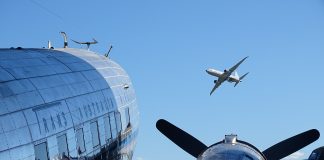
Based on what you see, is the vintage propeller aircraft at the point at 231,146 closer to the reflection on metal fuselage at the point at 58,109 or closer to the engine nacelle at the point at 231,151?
the engine nacelle at the point at 231,151

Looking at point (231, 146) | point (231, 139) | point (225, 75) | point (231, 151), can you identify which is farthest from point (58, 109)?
point (225, 75)

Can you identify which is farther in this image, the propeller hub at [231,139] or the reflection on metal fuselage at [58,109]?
the propeller hub at [231,139]

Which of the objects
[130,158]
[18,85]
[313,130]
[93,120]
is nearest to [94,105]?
[93,120]

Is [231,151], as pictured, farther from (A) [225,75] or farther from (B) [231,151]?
(A) [225,75]

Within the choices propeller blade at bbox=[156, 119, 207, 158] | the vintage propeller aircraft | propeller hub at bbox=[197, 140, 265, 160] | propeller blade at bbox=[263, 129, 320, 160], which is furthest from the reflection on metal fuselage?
propeller blade at bbox=[263, 129, 320, 160]

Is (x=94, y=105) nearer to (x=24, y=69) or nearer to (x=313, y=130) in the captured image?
(x=24, y=69)

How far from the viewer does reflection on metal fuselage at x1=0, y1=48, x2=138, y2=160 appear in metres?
23.5

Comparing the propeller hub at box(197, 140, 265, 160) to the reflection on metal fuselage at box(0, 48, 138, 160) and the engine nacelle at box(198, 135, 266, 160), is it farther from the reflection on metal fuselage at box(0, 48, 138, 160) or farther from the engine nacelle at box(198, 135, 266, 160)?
the reflection on metal fuselage at box(0, 48, 138, 160)

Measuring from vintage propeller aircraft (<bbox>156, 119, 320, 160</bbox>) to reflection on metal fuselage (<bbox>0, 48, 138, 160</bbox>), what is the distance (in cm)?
509

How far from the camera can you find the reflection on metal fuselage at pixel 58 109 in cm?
2345

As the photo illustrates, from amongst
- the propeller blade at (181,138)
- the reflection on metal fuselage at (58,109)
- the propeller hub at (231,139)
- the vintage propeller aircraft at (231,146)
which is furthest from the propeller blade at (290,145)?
the reflection on metal fuselage at (58,109)

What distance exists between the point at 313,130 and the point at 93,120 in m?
13.7

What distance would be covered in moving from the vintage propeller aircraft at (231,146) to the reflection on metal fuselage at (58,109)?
509cm

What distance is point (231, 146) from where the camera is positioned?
24531mm
